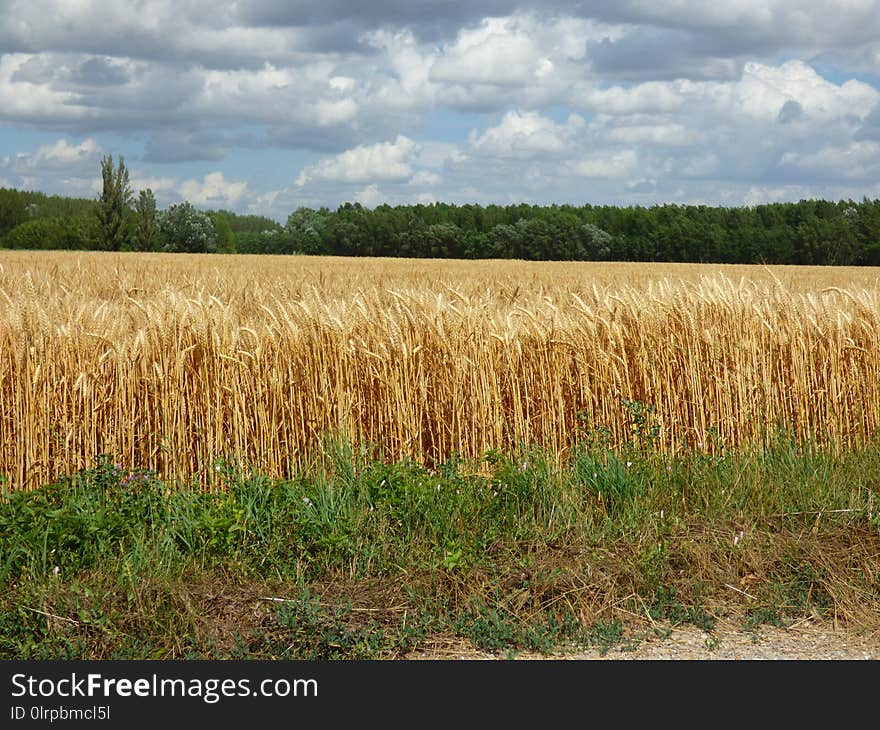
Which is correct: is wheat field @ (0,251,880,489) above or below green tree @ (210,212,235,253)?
below

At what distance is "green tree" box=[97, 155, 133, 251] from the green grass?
2703 inches

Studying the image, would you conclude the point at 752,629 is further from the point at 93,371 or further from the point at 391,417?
the point at 93,371

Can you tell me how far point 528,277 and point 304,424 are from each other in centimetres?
1449

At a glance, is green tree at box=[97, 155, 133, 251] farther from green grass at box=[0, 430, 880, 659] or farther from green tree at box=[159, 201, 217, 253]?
green grass at box=[0, 430, 880, 659]

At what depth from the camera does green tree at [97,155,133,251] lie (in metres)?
68.6

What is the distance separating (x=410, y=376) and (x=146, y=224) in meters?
70.4

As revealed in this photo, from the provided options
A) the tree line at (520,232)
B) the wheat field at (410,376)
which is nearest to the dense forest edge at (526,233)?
the tree line at (520,232)

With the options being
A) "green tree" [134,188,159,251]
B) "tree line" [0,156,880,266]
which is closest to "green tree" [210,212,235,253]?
"tree line" [0,156,880,266]

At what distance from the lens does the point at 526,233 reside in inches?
2645

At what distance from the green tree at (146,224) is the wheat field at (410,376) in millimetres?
67470

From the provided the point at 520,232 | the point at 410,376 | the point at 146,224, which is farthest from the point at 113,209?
the point at 410,376

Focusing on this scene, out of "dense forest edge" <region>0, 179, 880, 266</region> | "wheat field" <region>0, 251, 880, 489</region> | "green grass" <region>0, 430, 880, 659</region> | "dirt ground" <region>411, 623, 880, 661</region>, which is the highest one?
"dense forest edge" <region>0, 179, 880, 266</region>

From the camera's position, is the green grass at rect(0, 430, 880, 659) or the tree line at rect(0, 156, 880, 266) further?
the tree line at rect(0, 156, 880, 266)

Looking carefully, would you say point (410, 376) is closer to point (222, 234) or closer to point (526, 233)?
point (526, 233)
